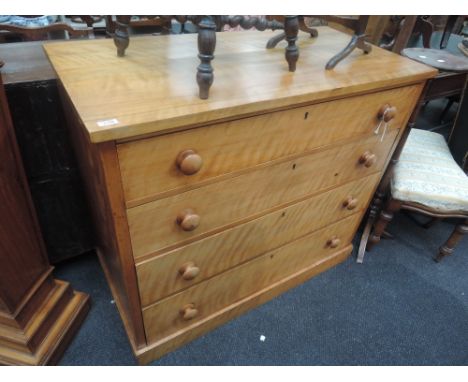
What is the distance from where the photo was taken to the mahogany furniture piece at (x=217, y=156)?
2.36 ft

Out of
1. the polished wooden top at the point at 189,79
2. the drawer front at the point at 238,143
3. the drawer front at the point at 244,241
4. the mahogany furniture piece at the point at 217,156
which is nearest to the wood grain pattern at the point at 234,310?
the mahogany furniture piece at the point at 217,156

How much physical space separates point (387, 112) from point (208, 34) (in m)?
0.64

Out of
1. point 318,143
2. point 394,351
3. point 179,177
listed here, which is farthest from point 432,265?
point 179,177

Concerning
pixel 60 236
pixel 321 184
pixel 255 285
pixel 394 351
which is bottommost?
pixel 394 351

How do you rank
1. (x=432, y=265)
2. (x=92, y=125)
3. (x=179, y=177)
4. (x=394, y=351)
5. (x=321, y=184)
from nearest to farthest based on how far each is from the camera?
1. (x=92, y=125)
2. (x=179, y=177)
3. (x=321, y=184)
4. (x=394, y=351)
5. (x=432, y=265)

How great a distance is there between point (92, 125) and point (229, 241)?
1.87 ft

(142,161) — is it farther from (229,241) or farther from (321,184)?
(321,184)

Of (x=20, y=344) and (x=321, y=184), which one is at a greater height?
(x=321, y=184)

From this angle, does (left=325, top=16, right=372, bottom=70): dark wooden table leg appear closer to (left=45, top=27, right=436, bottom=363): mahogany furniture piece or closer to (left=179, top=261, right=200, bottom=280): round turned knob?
(left=45, top=27, right=436, bottom=363): mahogany furniture piece

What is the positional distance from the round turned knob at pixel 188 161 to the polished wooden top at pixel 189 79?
0.07 meters

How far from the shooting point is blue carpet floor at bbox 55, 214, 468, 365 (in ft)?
4.08

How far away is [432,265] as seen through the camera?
66.1 inches

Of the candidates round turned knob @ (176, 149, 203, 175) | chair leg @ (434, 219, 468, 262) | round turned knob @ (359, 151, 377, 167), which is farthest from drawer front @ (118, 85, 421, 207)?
chair leg @ (434, 219, 468, 262)

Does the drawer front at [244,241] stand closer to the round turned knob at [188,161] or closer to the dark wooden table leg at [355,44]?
the round turned knob at [188,161]
